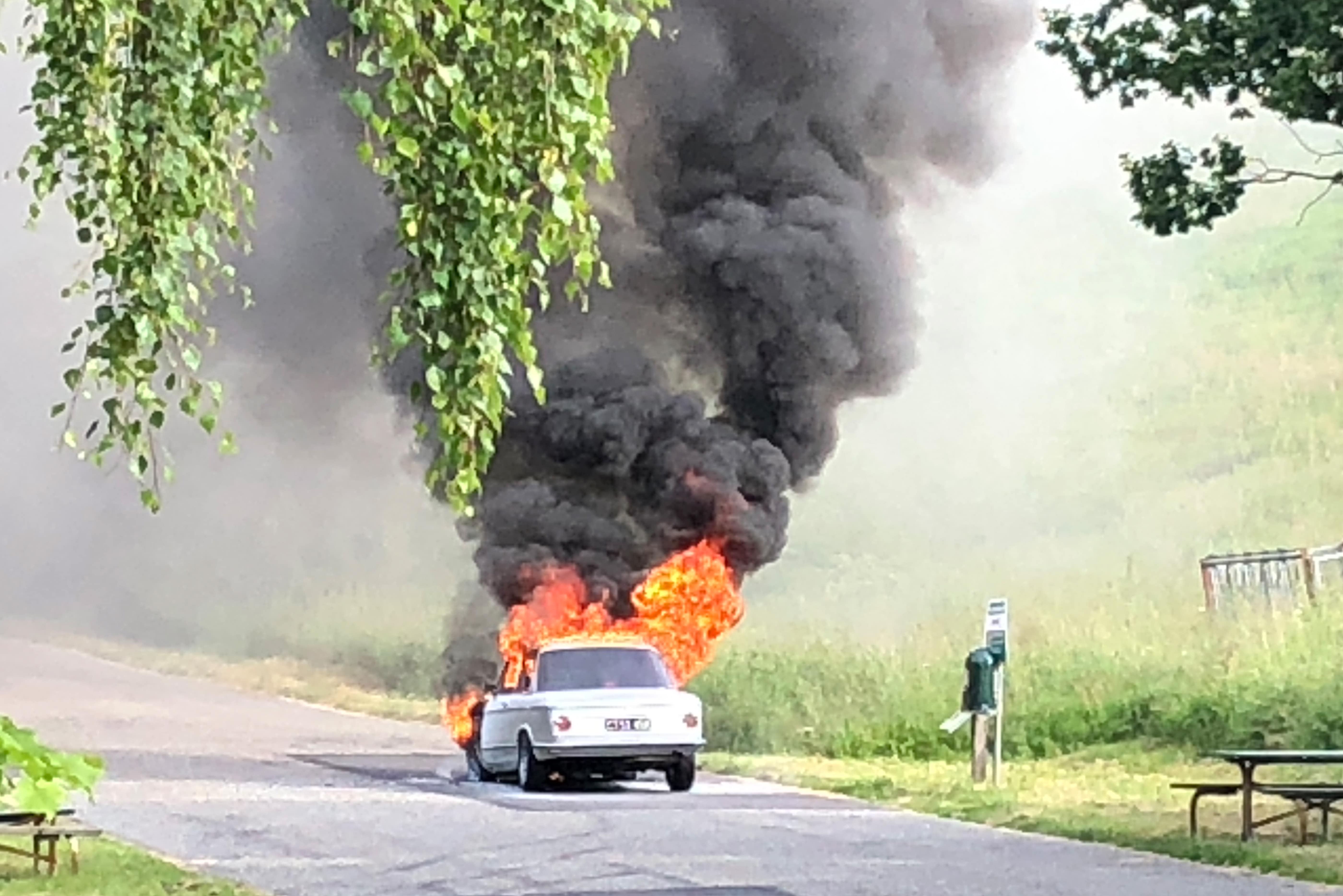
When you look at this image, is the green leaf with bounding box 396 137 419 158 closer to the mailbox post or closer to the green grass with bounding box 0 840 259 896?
the green grass with bounding box 0 840 259 896

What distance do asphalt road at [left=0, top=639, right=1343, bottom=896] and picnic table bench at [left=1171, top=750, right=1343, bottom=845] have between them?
863 millimetres

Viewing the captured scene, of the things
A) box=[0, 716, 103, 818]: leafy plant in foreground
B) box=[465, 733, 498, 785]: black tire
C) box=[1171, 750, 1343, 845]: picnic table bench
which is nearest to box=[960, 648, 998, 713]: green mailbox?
box=[1171, 750, 1343, 845]: picnic table bench

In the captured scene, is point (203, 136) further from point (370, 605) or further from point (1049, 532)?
point (1049, 532)

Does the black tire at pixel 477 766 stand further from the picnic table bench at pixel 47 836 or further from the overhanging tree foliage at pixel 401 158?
the overhanging tree foliage at pixel 401 158

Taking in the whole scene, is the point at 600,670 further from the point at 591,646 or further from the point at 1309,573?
the point at 1309,573

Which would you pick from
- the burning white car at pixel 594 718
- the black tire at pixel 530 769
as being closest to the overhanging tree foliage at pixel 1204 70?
the burning white car at pixel 594 718

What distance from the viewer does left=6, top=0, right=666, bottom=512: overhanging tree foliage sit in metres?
5.19

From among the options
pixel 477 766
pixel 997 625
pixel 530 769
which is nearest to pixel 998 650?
pixel 997 625

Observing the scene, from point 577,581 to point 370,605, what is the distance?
1131 centimetres

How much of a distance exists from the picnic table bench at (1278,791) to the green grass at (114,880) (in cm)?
602

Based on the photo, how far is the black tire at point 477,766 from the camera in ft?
65.7

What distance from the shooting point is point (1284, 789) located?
13812mm

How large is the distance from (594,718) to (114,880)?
21.9ft

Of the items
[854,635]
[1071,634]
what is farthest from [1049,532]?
[1071,634]
